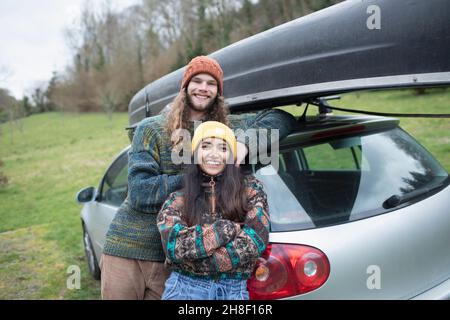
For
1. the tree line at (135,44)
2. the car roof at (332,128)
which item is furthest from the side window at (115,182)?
the tree line at (135,44)

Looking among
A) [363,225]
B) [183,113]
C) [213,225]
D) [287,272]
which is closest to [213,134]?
[183,113]

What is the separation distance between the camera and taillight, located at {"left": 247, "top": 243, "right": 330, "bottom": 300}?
1900mm

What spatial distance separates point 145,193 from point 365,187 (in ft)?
4.28

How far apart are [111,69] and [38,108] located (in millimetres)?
21389

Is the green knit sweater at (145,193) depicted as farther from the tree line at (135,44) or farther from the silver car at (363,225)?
the tree line at (135,44)

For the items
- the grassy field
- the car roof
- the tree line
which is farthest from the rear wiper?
the tree line

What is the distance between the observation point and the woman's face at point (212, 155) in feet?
6.46

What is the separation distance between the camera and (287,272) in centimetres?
191

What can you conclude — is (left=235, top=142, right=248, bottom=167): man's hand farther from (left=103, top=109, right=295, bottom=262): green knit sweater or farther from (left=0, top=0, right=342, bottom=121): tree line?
(left=0, top=0, right=342, bottom=121): tree line

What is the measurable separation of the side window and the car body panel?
1.89 m

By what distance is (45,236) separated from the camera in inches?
279

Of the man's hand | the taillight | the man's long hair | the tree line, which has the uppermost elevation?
the tree line
